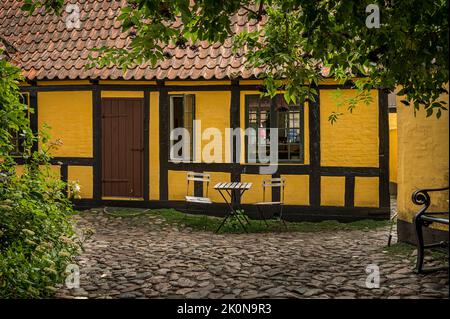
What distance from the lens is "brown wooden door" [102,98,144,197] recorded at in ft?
36.8

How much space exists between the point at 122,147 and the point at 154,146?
2.80 ft

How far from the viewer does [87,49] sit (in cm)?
1145

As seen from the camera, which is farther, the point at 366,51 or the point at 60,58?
the point at 60,58

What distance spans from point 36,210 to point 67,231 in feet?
2.38

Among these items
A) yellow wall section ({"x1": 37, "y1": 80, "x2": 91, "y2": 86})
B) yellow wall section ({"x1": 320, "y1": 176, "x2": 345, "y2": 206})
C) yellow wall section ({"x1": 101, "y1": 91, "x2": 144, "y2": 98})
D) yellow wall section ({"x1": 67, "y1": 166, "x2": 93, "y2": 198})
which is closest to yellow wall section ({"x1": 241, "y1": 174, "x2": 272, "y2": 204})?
yellow wall section ({"x1": 320, "y1": 176, "x2": 345, "y2": 206})

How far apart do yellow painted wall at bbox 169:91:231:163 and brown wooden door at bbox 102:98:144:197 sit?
4.51 feet

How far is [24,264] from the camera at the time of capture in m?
4.71

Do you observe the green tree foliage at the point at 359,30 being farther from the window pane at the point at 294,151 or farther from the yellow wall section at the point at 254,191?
the yellow wall section at the point at 254,191

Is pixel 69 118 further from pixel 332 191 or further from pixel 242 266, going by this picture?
pixel 242 266

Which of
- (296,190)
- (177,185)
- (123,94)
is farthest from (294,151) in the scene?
(123,94)

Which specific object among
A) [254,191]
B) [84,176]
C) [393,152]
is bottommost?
[254,191]

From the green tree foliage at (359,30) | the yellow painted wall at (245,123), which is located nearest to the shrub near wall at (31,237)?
the green tree foliage at (359,30)
